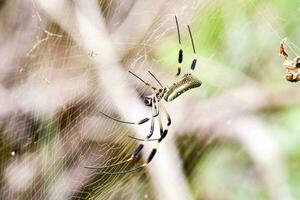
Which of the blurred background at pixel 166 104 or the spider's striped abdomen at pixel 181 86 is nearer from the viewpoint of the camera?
the spider's striped abdomen at pixel 181 86

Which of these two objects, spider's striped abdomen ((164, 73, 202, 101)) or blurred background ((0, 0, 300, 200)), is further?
blurred background ((0, 0, 300, 200))

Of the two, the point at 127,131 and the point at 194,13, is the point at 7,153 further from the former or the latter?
the point at 194,13

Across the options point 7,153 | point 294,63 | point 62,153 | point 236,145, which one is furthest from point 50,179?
point 294,63

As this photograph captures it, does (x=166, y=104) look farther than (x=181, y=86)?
Yes
